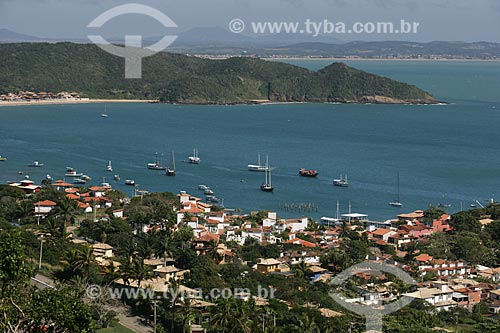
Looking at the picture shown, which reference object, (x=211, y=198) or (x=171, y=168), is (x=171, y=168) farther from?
(x=211, y=198)

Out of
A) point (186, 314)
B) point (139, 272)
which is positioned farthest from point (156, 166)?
point (186, 314)

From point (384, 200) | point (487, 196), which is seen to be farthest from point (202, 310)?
point (487, 196)

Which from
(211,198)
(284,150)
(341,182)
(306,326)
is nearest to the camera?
(306,326)

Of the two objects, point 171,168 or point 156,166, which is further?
point 171,168

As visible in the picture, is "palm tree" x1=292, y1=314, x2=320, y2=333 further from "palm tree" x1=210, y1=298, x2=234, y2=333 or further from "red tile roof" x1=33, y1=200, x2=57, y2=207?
"red tile roof" x1=33, y1=200, x2=57, y2=207

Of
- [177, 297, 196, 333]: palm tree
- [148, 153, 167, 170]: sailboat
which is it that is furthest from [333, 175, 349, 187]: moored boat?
[177, 297, 196, 333]: palm tree

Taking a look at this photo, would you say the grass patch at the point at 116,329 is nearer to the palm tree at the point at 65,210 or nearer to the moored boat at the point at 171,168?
the palm tree at the point at 65,210

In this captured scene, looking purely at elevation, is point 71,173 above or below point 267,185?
above
